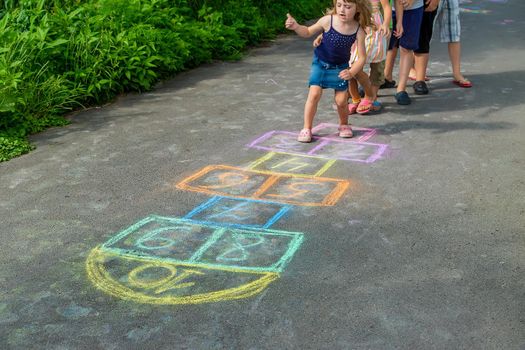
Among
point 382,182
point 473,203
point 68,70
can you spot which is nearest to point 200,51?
point 68,70

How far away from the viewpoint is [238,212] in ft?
14.5

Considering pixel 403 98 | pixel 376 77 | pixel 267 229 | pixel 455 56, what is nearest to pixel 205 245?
pixel 267 229

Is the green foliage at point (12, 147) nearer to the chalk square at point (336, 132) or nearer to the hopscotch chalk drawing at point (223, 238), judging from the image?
the hopscotch chalk drawing at point (223, 238)

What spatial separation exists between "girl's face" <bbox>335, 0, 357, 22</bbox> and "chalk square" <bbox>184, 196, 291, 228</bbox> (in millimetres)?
1845

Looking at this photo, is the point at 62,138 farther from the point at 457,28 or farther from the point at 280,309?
the point at 457,28

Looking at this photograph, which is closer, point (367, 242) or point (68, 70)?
point (367, 242)

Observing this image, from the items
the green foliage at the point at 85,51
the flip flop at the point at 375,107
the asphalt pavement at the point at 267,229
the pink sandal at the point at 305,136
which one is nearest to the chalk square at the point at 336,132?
the asphalt pavement at the point at 267,229

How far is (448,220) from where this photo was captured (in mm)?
4211

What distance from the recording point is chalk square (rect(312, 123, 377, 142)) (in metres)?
5.86

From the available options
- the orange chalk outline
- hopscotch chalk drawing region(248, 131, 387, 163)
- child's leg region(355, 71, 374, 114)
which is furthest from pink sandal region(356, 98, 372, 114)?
the orange chalk outline

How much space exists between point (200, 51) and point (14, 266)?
540cm

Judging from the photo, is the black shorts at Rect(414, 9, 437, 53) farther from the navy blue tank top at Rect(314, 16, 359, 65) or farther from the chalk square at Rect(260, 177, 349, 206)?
the chalk square at Rect(260, 177, 349, 206)

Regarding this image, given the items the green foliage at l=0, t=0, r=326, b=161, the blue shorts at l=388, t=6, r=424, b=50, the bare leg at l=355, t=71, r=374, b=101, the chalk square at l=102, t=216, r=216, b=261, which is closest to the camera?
the chalk square at l=102, t=216, r=216, b=261

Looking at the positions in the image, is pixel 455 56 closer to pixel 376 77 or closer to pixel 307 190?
pixel 376 77
